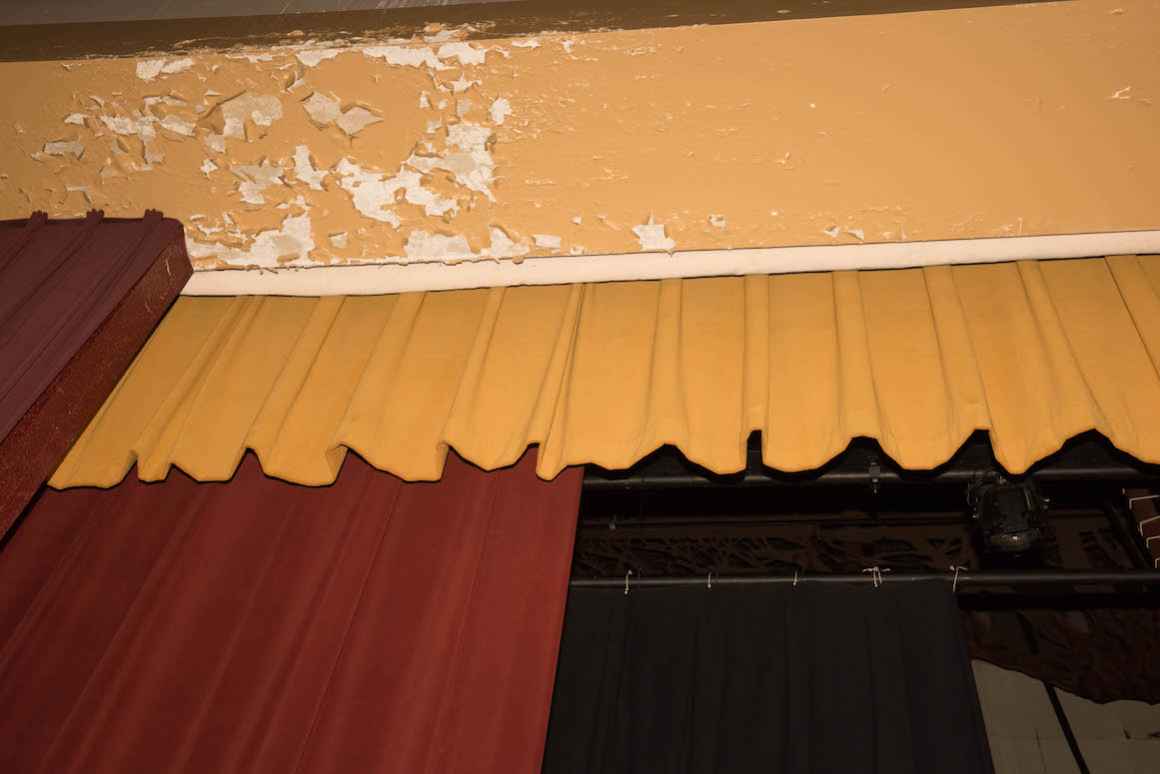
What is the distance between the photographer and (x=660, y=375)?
67.4 inches

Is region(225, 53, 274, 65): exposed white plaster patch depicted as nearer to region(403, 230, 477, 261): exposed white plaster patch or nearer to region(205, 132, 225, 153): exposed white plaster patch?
region(205, 132, 225, 153): exposed white plaster patch

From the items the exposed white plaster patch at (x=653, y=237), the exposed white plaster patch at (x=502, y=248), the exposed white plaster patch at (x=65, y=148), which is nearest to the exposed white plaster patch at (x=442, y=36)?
the exposed white plaster patch at (x=502, y=248)

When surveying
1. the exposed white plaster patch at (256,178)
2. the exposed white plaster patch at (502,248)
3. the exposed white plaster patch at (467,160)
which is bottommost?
the exposed white plaster patch at (256,178)

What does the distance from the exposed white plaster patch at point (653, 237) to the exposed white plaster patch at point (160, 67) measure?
2.79 ft

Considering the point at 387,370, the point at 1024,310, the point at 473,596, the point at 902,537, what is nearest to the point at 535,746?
the point at 473,596

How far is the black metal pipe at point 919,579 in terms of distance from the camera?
2.17 m

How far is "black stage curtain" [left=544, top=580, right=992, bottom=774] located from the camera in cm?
210

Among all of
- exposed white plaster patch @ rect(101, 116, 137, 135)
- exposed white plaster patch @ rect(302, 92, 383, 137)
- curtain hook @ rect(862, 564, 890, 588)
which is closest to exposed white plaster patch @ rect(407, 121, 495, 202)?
exposed white plaster patch @ rect(302, 92, 383, 137)

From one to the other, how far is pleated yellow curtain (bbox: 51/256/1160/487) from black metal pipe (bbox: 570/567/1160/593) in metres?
0.72

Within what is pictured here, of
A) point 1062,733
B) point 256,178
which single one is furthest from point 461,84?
point 1062,733

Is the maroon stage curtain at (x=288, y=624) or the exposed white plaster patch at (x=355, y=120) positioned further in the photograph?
the exposed white plaster patch at (x=355, y=120)

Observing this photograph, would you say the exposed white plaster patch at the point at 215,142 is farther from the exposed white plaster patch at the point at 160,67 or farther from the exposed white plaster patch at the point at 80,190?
the exposed white plaster patch at the point at 80,190

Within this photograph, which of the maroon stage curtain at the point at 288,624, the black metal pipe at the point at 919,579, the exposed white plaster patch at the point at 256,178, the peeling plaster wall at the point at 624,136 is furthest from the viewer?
the black metal pipe at the point at 919,579

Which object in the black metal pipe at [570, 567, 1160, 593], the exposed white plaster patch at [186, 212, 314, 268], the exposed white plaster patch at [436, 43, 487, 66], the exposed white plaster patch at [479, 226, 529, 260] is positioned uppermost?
the exposed white plaster patch at [436, 43, 487, 66]
